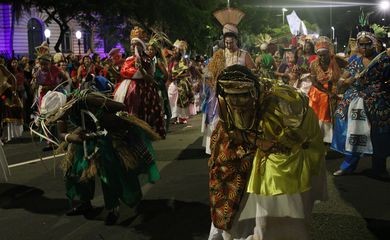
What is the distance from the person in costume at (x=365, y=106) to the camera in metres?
6.70

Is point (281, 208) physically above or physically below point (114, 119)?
below

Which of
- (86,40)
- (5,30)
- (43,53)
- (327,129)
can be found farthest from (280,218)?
(86,40)

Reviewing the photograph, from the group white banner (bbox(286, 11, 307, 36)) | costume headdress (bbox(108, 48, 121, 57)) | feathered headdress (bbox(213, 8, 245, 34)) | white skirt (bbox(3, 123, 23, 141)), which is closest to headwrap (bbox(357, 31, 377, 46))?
feathered headdress (bbox(213, 8, 245, 34))

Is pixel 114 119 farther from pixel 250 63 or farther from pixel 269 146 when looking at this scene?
pixel 250 63

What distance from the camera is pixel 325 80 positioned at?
335 inches

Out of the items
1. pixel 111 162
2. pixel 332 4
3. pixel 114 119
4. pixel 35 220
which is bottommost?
pixel 35 220

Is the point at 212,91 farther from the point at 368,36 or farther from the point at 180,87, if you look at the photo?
the point at 180,87

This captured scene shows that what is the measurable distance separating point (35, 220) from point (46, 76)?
4.78 metres

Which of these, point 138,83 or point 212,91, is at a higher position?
point 138,83

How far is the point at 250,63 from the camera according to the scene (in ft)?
24.8

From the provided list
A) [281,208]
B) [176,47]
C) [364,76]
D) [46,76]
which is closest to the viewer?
[281,208]

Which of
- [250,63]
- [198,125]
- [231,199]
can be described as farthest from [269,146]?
[198,125]

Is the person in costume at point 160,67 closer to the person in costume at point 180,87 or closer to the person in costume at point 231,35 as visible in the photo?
the person in costume at point 231,35

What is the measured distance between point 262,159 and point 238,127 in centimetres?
29
